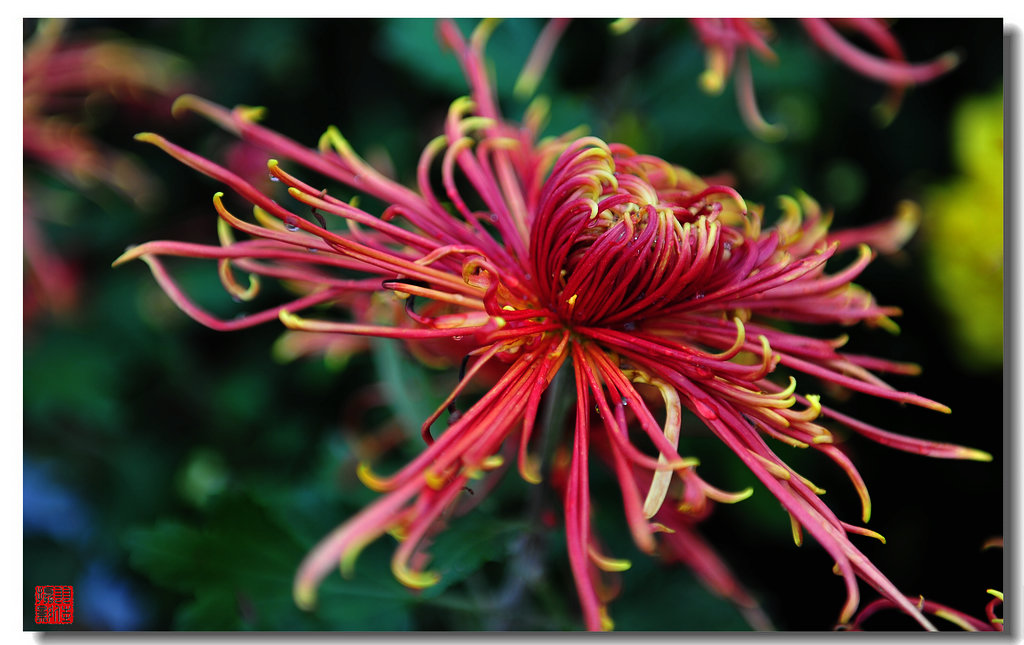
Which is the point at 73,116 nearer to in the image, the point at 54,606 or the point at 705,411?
the point at 54,606

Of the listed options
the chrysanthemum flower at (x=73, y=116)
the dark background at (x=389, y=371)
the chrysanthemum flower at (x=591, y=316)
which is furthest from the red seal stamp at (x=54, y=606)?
the chrysanthemum flower at (x=73, y=116)

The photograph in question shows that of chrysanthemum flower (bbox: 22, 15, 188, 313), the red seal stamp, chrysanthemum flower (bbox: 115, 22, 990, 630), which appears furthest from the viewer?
chrysanthemum flower (bbox: 22, 15, 188, 313)

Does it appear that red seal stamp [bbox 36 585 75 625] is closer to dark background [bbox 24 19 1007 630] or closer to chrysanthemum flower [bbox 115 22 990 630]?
dark background [bbox 24 19 1007 630]

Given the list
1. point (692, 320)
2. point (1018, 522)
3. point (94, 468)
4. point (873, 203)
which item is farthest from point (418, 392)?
point (873, 203)

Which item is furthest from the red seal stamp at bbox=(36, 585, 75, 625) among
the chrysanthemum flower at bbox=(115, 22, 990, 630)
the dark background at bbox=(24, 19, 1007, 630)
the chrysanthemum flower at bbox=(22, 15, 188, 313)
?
the chrysanthemum flower at bbox=(22, 15, 188, 313)

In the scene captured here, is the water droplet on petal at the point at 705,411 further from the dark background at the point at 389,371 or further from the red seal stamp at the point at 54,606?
the red seal stamp at the point at 54,606

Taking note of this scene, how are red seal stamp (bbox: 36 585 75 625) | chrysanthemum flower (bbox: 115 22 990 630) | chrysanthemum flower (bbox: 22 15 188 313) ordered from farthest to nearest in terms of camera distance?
chrysanthemum flower (bbox: 22 15 188 313) → red seal stamp (bbox: 36 585 75 625) → chrysanthemum flower (bbox: 115 22 990 630)
